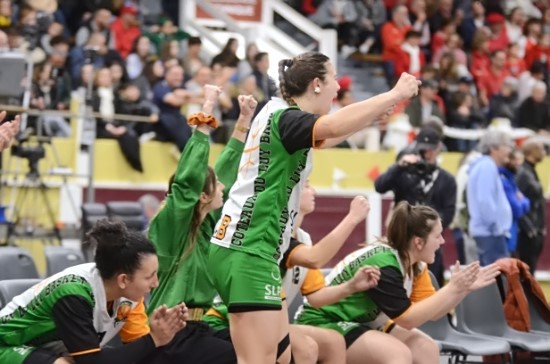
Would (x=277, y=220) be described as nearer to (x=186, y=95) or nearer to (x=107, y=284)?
(x=107, y=284)

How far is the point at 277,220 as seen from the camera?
5.86 metres

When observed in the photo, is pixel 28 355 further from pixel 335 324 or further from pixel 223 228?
pixel 335 324

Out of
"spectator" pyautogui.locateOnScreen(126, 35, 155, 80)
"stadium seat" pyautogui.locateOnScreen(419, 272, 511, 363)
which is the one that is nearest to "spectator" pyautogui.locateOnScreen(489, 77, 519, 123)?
"spectator" pyautogui.locateOnScreen(126, 35, 155, 80)

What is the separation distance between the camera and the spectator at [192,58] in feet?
48.4

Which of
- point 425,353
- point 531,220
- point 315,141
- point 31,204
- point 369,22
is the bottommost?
point 31,204

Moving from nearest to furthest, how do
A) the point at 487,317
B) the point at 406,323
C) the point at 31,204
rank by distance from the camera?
the point at 406,323 → the point at 487,317 → the point at 31,204

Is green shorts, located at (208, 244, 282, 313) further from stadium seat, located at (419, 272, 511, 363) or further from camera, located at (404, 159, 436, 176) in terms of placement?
camera, located at (404, 159, 436, 176)

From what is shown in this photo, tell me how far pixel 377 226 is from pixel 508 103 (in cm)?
430

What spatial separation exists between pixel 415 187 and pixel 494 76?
8.30 meters

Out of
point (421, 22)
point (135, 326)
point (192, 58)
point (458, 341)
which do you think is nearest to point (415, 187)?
point (458, 341)

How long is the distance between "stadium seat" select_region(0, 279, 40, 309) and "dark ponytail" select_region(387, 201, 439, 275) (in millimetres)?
1936

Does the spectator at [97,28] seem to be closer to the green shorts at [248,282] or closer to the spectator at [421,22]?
the spectator at [421,22]

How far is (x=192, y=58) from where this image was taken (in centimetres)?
1502

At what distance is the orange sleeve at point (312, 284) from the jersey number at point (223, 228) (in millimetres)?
1355
